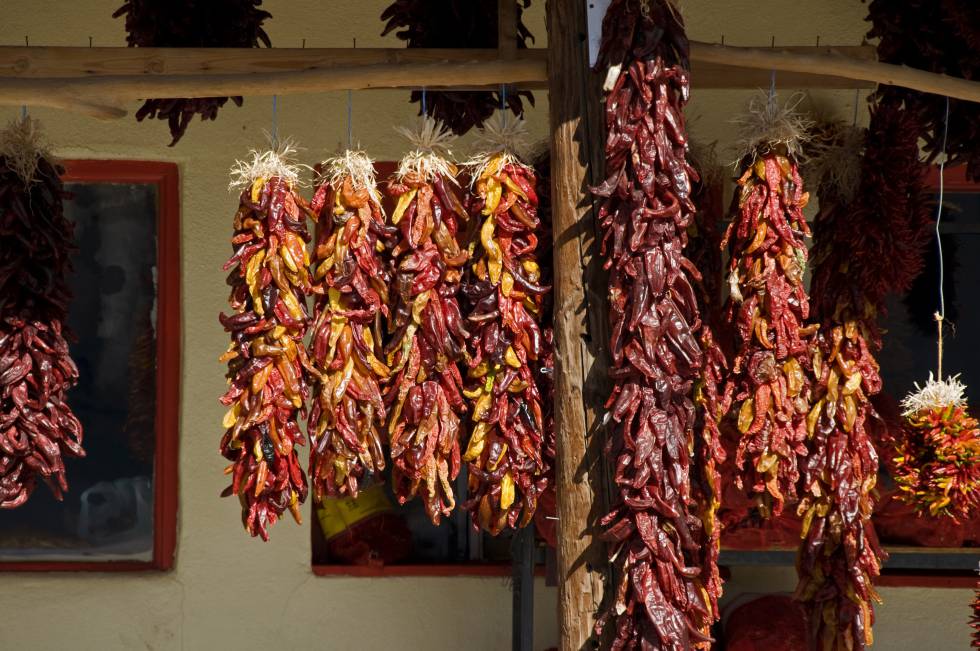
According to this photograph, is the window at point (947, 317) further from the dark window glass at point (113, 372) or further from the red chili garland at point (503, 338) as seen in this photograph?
the dark window glass at point (113, 372)

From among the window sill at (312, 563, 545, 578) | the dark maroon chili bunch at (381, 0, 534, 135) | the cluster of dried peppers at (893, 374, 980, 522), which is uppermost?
the dark maroon chili bunch at (381, 0, 534, 135)

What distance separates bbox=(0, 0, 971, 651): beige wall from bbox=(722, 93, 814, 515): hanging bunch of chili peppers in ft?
5.96

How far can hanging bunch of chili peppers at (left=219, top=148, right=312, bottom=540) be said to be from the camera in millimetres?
2834

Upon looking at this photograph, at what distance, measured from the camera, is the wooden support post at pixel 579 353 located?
2.77 m

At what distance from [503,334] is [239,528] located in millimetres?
2298

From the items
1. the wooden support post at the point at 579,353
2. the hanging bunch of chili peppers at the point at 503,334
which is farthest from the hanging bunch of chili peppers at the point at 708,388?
the hanging bunch of chili peppers at the point at 503,334

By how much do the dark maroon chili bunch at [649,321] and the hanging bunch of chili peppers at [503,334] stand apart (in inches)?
9.8

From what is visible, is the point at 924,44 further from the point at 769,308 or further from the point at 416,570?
the point at 416,570

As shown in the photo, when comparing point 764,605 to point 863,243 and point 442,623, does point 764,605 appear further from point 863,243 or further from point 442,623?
point 863,243

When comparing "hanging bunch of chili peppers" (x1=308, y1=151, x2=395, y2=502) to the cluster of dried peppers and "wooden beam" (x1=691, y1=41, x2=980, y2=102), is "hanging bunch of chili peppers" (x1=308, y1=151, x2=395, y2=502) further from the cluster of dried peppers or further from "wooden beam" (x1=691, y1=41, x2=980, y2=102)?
the cluster of dried peppers

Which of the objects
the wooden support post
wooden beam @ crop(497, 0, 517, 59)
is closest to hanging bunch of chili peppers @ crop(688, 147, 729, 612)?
the wooden support post

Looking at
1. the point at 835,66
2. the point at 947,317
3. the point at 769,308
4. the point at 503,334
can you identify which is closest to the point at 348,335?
the point at 503,334

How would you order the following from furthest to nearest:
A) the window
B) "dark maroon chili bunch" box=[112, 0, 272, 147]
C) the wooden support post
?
Result: 1. the window
2. "dark maroon chili bunch" box=[112, 0, 272, 147]
3. the wooden support post

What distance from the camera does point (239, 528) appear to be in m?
4.68
